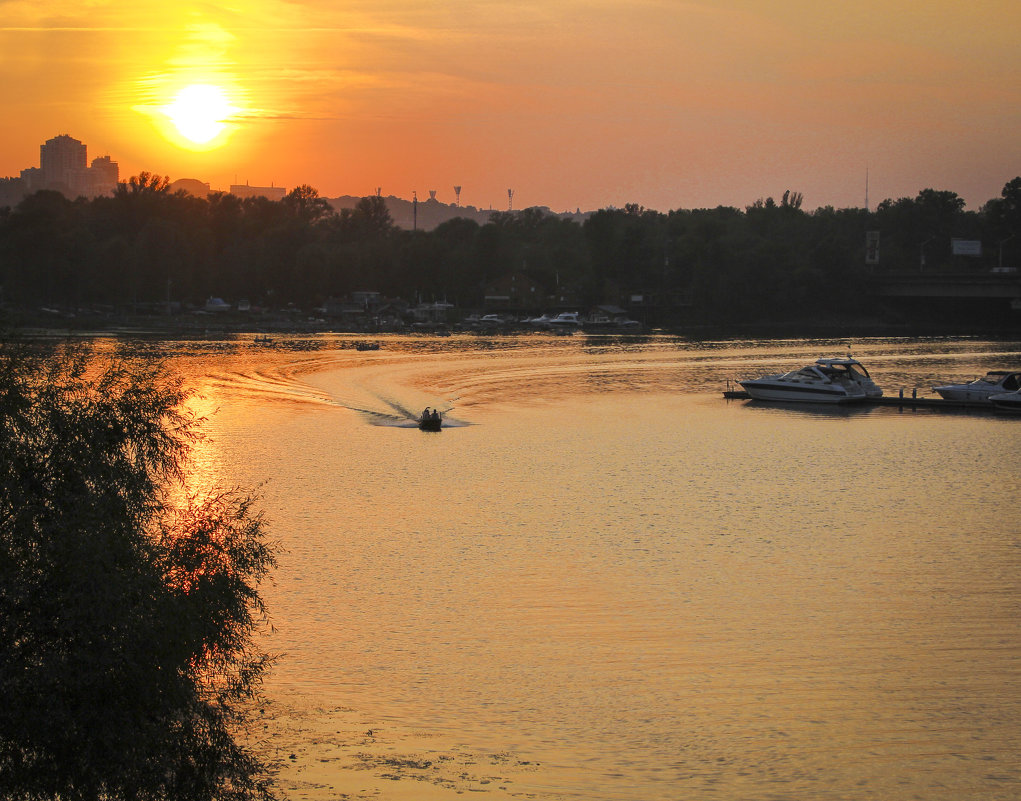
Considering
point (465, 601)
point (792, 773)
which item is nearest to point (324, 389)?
point (465, 601)

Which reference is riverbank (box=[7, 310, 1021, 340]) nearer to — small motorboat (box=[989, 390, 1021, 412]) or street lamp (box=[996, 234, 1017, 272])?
street lamp (box=[996, 234, 1017, 272])

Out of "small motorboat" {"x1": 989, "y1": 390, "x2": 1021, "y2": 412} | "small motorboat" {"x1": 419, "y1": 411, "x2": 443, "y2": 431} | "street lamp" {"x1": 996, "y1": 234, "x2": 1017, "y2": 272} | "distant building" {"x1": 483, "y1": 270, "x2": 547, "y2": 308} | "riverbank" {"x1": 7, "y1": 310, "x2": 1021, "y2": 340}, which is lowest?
"small motorboat" {"x1": 419, "y1": 411, "x2": 443, "y2": 431}

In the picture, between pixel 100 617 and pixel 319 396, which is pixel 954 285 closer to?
pixel 319 396

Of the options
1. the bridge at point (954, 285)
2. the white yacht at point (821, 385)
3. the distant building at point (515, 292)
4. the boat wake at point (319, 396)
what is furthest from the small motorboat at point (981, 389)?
the distant building at point (515, 292)

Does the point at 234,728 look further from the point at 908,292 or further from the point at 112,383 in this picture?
the point at 908,292

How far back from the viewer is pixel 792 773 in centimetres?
1445

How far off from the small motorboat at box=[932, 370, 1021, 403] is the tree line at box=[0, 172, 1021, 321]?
9751cm

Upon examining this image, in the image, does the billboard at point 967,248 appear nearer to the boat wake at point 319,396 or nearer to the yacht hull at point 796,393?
the yacht hull at point 796,393

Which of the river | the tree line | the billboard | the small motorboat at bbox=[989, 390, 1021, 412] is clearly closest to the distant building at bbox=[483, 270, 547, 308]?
the tree line

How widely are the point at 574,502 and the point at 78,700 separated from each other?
896 inches

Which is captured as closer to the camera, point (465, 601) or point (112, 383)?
point (112, 383)

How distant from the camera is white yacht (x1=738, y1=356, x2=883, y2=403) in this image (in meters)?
58.2

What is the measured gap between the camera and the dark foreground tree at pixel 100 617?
10148mm

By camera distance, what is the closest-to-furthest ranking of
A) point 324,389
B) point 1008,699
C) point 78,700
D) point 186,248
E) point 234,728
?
1. point 78,700
2. point 234,728
3. point 1008,699
4. point 324,389
5. point 186,248
